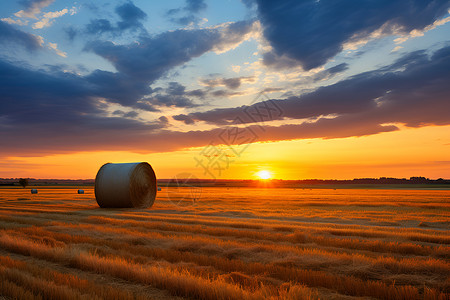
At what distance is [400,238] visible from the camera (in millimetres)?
11375

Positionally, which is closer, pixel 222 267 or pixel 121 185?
pixel 222 267

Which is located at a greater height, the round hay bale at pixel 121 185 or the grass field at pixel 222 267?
the round hay bale at pixel 121 185

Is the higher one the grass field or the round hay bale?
the round hay bale

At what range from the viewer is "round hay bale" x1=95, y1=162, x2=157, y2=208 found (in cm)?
2486

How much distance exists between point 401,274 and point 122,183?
69.7 feet

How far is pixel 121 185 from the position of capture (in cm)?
2486

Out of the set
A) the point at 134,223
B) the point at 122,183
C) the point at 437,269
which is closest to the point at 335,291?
the point at 437,269

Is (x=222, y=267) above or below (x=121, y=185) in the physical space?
below

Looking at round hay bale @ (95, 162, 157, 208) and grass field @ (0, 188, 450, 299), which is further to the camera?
round hay bale @ (95, 162, 157, 208)

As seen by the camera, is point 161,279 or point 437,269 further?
point 437,269

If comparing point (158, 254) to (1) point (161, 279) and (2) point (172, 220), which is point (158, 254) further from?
(2) point (172, 220)

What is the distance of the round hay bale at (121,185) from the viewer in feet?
81.6

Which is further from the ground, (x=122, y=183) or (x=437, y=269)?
(x=122, y=183)

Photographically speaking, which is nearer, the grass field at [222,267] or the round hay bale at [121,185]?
the grass field at [222,267]
